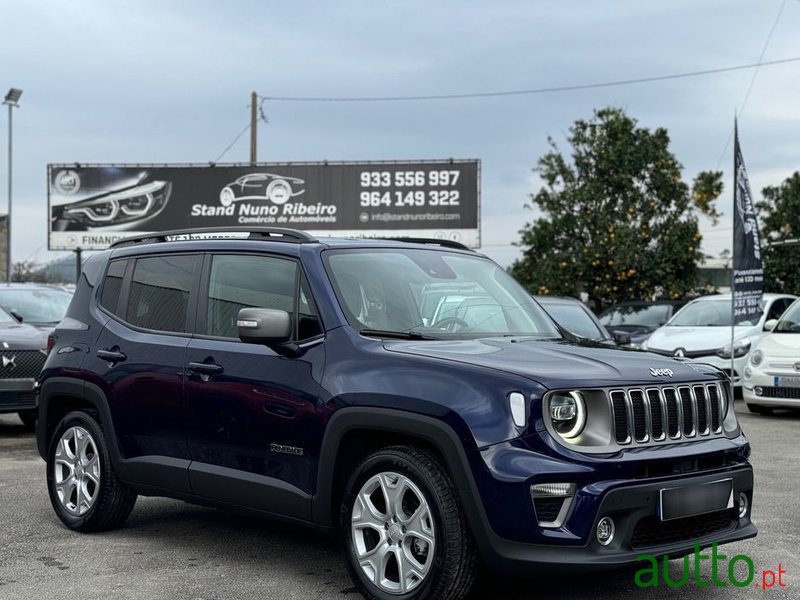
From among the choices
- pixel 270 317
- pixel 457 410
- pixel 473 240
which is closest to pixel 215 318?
pixel 270 317

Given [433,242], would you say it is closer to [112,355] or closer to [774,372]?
[112,355]

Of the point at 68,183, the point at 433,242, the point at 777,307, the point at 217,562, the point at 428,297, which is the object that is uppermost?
the point at 68,183

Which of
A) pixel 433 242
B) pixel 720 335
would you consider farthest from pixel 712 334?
pixel 433 242

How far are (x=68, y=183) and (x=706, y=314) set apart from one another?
102 ft

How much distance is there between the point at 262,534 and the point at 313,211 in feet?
115

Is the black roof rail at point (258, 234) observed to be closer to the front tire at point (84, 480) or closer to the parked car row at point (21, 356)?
the front tire at point (84, 480)

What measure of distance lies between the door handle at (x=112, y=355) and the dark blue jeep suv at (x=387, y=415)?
0.01 metres

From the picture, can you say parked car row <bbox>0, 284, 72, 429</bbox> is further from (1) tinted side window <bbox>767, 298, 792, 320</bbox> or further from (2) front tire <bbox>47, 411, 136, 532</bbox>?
(1) tinted side window <bbox>767, 298, 792, 320</bbox>

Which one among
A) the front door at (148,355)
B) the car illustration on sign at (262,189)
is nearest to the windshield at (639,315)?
the front door at (148,355)

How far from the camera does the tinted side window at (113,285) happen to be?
6.96m

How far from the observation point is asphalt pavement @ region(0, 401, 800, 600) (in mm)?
5426

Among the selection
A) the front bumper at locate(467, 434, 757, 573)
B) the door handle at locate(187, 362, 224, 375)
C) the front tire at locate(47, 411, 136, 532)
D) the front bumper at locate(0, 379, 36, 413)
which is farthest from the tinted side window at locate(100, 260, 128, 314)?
the front bumper at locate(0, 379, 36, 413)

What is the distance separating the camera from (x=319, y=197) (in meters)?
41.6

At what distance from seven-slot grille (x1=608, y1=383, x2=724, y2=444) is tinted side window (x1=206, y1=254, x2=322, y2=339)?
5.27ft
